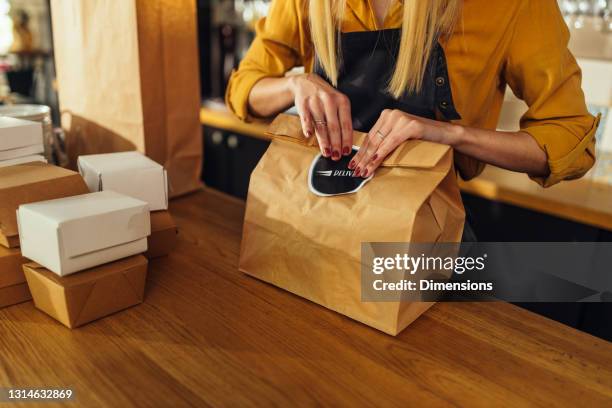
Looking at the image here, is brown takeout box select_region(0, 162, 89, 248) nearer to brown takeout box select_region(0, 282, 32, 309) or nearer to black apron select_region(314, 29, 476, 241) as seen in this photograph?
brown takeout box select_region(0, 282, 32, 309)

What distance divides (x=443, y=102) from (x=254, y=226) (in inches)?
15.9

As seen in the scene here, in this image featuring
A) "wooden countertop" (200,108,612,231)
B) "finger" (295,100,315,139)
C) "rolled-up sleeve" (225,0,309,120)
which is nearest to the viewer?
"finger" (295,100,315,139)

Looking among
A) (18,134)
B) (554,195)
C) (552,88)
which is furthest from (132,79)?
(554,195)

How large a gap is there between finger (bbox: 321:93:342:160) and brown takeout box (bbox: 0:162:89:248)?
402 mm

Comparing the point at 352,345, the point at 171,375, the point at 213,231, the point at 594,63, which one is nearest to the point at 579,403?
the point at 352,345

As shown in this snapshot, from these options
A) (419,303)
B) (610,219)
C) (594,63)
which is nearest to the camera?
(419,303)

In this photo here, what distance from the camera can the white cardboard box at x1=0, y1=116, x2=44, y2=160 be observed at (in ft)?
3.01

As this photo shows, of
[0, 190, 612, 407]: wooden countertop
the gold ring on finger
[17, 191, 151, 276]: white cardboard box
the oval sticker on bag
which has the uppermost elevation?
the gold ring on finger

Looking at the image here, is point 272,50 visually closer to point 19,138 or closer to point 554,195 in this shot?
point 19,138

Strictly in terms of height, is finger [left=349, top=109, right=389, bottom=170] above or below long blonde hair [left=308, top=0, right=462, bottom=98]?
below

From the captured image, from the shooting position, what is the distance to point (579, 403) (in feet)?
2.01

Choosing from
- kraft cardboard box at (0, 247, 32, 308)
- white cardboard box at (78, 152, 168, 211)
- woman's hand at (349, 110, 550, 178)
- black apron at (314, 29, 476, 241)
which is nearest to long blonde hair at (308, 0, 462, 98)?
black apron at (314, 29, 476, 241)

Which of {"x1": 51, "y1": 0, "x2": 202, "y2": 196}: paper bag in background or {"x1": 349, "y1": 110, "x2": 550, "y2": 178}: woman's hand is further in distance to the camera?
{"x1": 51, "y1": 0, "x2": 202, "y2": 196}: paper bag in background

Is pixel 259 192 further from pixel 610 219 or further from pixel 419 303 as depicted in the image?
pixel 610 219
